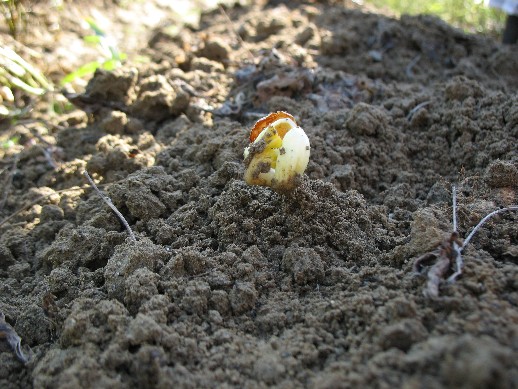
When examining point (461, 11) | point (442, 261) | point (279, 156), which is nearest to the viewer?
point (442, 261)

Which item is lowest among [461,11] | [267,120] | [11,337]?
[11,337]

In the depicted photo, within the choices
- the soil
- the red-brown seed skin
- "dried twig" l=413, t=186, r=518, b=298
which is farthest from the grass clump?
"dried twig" l=413, t=186, r=518, b=298

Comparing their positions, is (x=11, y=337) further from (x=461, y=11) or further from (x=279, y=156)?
(x=461, y=11)

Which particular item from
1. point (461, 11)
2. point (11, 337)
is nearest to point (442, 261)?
point (11, 337)

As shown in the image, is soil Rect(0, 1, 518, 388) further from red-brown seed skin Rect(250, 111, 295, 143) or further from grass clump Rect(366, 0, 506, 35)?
grass clump Rect(366, 0, 506, 35)

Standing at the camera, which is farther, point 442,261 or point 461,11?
point 461,11

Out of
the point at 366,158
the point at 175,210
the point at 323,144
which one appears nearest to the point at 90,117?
the point at 175,210

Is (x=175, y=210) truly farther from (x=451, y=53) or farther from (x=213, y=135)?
(x=451, y=53)

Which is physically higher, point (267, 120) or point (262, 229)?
point (267, 120)
